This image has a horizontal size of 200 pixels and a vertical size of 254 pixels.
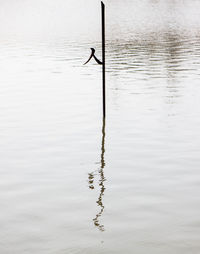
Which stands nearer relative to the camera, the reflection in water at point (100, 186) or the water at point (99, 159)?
the water at point (99, 159)

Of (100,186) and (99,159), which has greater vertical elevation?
(99,159)

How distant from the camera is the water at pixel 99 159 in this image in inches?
392

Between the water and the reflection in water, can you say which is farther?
the reflection in water

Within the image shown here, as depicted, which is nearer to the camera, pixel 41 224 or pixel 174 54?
pixel 41 224

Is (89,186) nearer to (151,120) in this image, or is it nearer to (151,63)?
(151,120)

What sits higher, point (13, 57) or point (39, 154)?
point (13, 57)

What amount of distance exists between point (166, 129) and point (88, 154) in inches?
154

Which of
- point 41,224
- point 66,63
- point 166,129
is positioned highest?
point 66,63

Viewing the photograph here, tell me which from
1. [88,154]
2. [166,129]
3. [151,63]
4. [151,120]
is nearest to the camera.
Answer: [88,154]

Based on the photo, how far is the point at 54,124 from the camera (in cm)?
1981

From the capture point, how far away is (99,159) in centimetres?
1516

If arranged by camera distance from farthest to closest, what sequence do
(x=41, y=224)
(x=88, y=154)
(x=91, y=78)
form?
(x=91, y=78), (x=88, y=154), (x=41, y=224)

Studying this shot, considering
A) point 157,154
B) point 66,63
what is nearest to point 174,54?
point 66,63

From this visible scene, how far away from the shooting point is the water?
995cm
